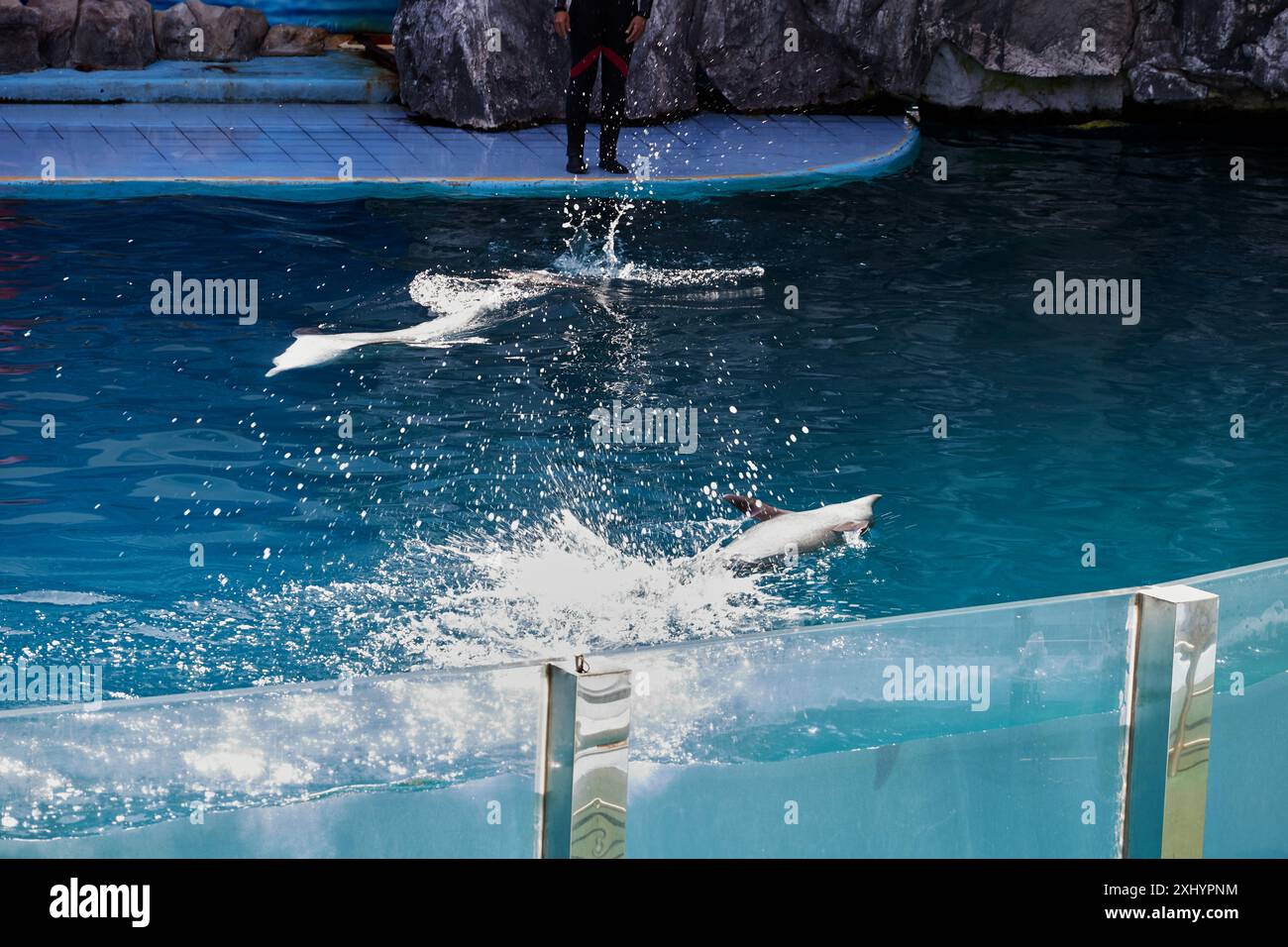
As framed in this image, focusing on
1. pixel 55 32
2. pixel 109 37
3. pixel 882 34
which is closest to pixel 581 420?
pixel 882 34

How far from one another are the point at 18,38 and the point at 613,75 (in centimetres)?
487

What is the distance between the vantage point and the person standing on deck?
9.72 metres

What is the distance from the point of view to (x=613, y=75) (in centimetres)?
979

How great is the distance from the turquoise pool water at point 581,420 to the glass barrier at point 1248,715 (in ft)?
6.69

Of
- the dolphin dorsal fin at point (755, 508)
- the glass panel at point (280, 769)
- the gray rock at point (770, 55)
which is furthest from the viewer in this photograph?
the gray rock at point (770, 55)

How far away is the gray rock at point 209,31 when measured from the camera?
1223cm

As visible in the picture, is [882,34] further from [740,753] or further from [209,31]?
[740,753]

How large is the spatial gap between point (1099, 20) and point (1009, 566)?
8101 mm

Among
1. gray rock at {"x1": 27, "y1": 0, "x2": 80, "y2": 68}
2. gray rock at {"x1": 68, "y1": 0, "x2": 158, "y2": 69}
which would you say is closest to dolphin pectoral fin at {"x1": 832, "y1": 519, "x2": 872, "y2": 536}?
gray rock at {"x1": 68, "y1": 0, "x2": 158, "y2": 69}

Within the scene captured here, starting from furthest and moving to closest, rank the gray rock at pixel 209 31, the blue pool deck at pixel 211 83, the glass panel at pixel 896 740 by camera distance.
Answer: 1. the gray rock at pixel 209 31
2. the blue pool deck at pixel 211 83
3. the glass panel at pixel 896 740

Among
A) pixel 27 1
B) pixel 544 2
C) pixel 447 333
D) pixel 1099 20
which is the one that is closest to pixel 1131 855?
pixel 447 333

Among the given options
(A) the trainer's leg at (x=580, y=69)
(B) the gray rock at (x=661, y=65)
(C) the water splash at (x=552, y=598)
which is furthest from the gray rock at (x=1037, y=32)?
(C) the water splash at (x=552, y=598)

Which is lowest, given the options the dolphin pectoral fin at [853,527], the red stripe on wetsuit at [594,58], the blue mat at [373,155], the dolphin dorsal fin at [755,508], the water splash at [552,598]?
the water splash at [552,598]

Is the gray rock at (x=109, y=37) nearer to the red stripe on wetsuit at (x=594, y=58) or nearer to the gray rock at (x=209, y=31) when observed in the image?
the gray rock at (x=209, y=31)
